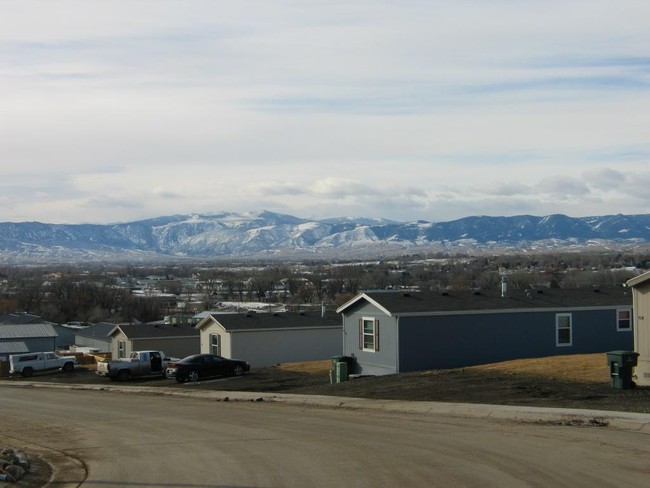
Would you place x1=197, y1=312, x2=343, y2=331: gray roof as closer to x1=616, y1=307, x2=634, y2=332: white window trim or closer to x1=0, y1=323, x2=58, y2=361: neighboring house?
x1=616, y1=307, x2=634, y2=332: white window trim

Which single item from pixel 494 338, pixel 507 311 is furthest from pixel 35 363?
pixel 507 311

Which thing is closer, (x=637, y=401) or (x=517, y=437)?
(x=517, y=437)

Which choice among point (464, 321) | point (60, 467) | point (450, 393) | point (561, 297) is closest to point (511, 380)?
point (450, 393)

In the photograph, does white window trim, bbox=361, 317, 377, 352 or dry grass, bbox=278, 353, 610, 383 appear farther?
white window trim, bbox=361, 317, 377, 352

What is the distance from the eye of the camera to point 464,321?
40.7 m

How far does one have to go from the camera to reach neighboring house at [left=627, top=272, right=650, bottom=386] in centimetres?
2769

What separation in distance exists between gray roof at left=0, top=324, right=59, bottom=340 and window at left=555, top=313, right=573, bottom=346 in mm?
52631

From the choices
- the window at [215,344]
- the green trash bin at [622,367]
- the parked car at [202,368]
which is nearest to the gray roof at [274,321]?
the window at [215,344]

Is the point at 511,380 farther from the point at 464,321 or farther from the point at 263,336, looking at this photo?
the point at 263,336

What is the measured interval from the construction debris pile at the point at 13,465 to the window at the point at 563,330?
29144 millimetres

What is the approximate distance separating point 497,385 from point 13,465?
17413 millimetres

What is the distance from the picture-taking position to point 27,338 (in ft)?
266

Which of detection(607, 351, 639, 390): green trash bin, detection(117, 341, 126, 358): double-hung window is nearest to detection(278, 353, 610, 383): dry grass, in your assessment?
detection(607, 351, 639, 390): green trash bin

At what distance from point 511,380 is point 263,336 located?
77.7 feet
